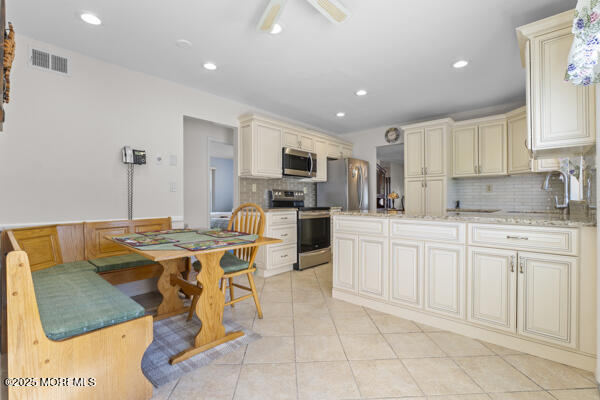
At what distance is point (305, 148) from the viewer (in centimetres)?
455

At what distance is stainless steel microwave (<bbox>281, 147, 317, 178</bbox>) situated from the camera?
415 centimetres

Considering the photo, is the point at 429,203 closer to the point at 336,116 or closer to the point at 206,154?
the point at 336,116

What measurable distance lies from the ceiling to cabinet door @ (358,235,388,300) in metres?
1.75

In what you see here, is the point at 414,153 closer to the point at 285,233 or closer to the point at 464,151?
the point at 464,151

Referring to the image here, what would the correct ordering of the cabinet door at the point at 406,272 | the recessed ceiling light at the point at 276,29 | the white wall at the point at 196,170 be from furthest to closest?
1. the white wall at the point at 196,170
2. the cabinet door at the point at 406,272
3. the recessed ceiling light at the point at 276,29

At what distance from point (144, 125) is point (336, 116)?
9.40 feet

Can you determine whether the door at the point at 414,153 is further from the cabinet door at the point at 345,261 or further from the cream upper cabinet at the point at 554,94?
the cream upper cabinet at the point at 554,94

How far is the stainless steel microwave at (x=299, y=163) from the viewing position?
4.15 metres

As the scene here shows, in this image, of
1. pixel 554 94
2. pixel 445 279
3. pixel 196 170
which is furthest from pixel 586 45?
pixel 196 170

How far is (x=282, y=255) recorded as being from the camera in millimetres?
3781

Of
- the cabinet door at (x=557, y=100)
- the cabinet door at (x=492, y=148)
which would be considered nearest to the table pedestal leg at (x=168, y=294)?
the cabinet door at (x=557, y=100)

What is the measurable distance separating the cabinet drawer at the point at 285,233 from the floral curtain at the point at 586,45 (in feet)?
10.2

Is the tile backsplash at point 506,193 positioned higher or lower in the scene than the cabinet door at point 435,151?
lower

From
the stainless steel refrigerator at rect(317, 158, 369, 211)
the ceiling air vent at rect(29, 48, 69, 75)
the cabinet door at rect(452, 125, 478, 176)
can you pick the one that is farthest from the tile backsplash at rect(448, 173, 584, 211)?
the ceiling air vent at rect(29, 48, 69, 75)
